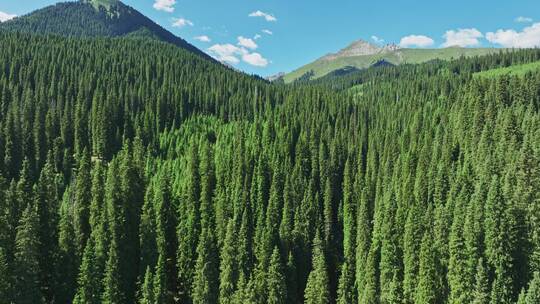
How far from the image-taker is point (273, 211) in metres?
86.2

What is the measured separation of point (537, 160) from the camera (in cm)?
7375

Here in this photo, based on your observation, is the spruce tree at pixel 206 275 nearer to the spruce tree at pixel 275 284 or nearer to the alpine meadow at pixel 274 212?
the alpine meadow at pixel 274 212

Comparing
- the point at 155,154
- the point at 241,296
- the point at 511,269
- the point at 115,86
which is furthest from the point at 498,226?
the point at 115,86

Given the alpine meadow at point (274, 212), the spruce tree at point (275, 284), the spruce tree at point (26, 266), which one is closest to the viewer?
the spruce tree at point (26, 266)

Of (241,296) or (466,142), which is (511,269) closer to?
(241,296)

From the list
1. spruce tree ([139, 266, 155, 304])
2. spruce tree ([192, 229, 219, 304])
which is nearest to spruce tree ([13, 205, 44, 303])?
spruce tree ([139, 266, 155, 304])

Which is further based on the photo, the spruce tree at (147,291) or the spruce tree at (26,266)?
the spruce tree at (147,291)

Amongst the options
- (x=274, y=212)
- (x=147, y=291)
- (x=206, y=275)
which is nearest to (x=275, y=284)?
(x=206, y=275)

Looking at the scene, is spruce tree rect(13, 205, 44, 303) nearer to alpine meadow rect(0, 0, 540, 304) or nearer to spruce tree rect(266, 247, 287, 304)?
alpine meadow rect(0, 0, 540, 304)

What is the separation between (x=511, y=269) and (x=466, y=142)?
54.1 meters

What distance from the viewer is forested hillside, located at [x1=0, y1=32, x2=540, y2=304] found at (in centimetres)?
5931

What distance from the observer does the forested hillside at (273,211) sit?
195ft

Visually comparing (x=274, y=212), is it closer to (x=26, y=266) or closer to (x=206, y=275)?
(x=206, y=275)

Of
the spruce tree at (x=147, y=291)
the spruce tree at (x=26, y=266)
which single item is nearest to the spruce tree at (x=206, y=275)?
the spruce tree at (x=147, y=291)
